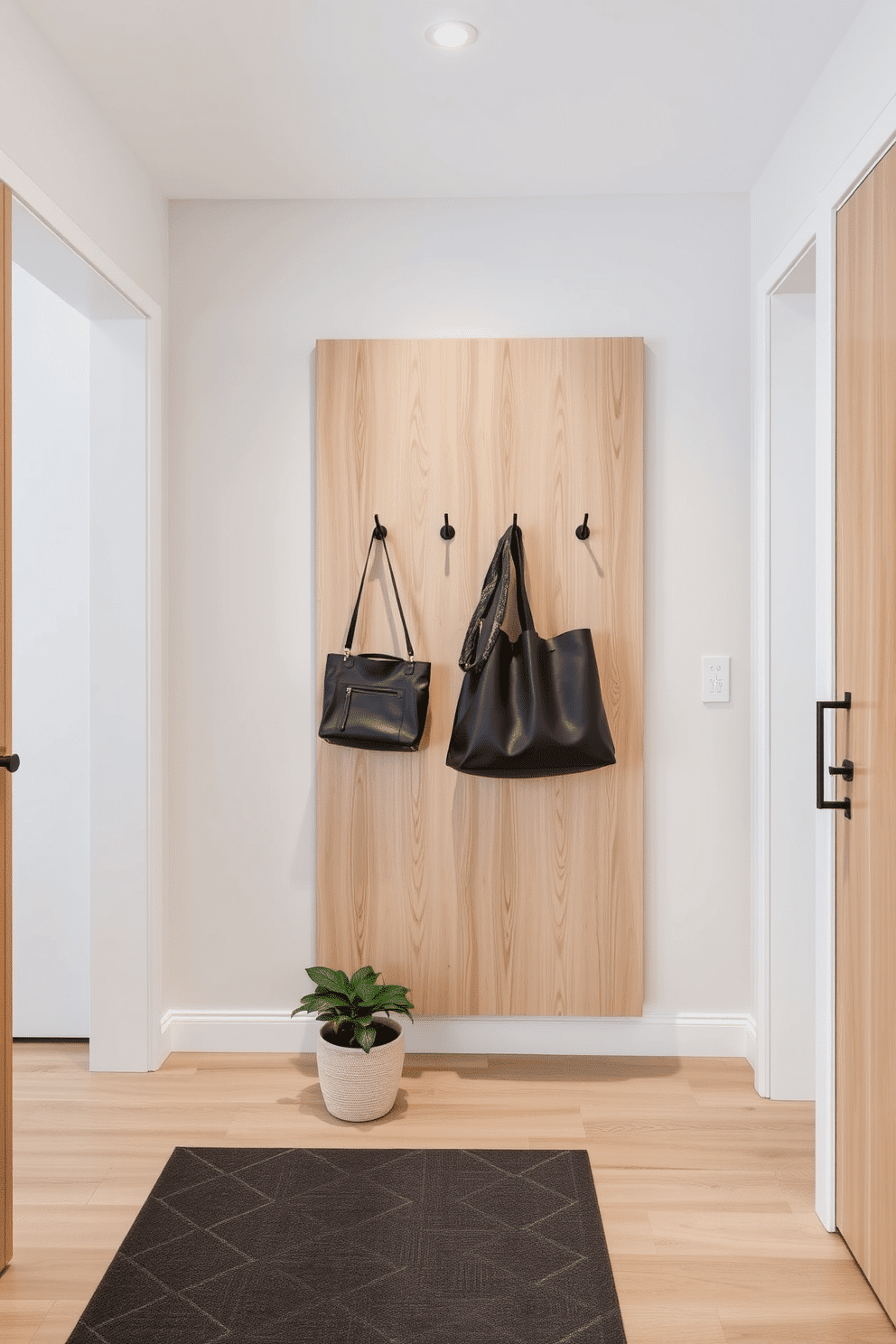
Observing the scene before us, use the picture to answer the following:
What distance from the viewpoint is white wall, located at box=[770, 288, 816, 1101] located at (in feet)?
8.89

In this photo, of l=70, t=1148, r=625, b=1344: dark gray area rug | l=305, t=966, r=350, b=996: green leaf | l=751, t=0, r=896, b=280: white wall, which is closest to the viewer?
l=70, t=1148, r=625, b=1344: dark gray area rug

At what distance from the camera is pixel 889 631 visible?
5.91 ft

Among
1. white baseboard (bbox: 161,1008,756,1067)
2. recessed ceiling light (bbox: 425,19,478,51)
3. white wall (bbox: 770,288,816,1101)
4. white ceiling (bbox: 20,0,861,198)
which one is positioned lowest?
white baseboard (bbox: 161,1008,756,1067)

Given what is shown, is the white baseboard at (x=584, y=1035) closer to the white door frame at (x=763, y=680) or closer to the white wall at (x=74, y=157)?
the white door frame at (x=763, y=680)

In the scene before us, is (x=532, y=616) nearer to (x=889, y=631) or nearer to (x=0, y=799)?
(x=889, y=631)

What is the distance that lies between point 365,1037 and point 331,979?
0.21 meters

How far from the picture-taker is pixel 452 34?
2.10 meters

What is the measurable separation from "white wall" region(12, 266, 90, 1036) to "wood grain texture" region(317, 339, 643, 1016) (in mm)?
754

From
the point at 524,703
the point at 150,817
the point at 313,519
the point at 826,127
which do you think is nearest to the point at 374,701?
the point at 524,703


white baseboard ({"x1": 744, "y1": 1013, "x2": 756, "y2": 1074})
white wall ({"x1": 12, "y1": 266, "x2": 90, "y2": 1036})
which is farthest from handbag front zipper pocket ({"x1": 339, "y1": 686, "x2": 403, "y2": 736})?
white baseboard ({"x1": 744, "y1": 1013, "x2": 756, "y2": 1074})

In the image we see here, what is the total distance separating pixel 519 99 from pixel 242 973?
2430 millimetres

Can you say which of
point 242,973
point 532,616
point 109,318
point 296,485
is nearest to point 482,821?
point 532,616

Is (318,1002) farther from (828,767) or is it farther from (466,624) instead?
(828,767)

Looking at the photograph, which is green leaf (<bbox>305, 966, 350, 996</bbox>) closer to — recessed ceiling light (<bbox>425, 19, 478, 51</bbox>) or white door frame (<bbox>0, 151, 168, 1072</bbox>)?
white door frame (<bbox>0, 151, 168, 1072</bbox>)
